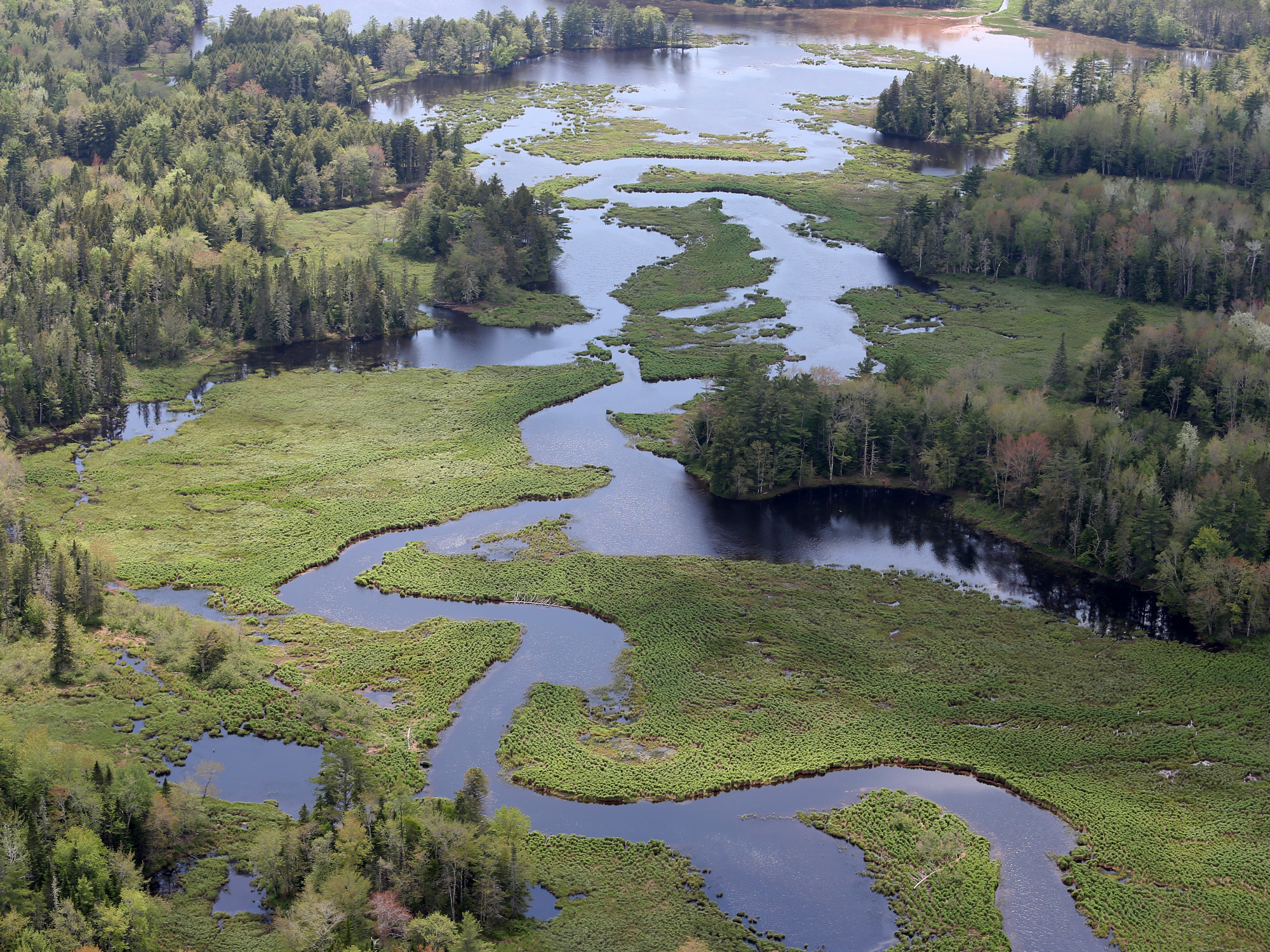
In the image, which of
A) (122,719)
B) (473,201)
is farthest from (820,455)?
(473,201)

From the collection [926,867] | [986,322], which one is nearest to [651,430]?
[986,322]

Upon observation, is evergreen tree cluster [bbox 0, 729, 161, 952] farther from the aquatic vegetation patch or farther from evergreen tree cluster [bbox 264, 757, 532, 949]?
the aquatic vegetation patch

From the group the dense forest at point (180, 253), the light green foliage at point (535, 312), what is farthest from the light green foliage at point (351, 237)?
the light green foliage at point (535, 312)

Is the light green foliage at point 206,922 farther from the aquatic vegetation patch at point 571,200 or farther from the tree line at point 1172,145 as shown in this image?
the tree line at point 1172,145

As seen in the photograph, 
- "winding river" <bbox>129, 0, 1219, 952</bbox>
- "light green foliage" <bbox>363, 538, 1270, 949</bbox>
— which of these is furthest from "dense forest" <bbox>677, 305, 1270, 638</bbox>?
"light green foliage" <bbox>363, 538, 1270, 949</bbox>

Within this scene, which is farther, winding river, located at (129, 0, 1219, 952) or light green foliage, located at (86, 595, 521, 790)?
light green foliage, located at (86, 595, 521, 790)

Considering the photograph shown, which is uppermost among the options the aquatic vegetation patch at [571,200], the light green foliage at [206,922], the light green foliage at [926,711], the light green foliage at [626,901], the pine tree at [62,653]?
the aquatic vegetation patch at [571,200]

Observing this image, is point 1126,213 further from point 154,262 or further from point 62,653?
point 62,653
